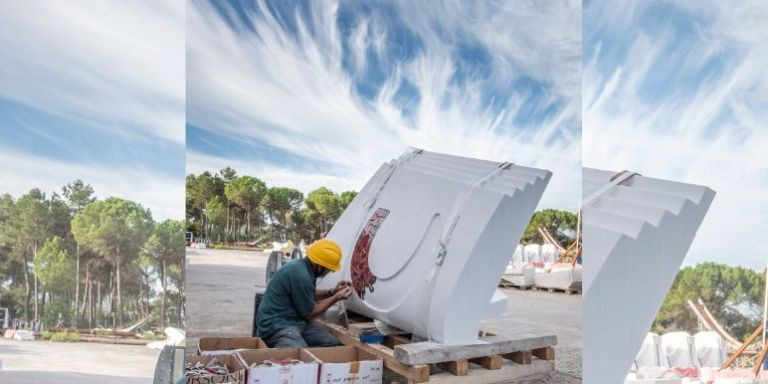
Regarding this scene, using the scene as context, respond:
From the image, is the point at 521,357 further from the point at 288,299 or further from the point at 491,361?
the point at 288,299

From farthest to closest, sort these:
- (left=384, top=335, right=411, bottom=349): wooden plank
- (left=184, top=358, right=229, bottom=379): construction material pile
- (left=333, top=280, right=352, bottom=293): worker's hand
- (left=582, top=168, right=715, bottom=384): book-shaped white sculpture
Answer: (left=333, top=280, right=352, bottom=293): worker's hand
(left=384, top=335, right=411, bottom=349): wooden plank
(left=184, top=358, right=229, bottom=379): construction material pile
(left=582, top=168, right=715, bottom=384): book-shaped white sculpture

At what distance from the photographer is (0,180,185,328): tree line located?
353 cm

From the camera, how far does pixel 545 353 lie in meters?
2.77

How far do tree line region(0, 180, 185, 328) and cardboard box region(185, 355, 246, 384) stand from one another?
45.1 inches

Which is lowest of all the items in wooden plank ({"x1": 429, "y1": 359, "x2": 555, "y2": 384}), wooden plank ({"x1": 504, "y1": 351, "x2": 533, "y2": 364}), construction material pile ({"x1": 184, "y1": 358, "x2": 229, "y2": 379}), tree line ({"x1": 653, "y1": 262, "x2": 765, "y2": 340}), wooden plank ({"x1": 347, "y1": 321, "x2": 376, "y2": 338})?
wooden plank ({"x1": 429, "y1": 359, "x2": 555, "y2": 384})

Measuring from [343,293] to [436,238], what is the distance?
0.55 meters

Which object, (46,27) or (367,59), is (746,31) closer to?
(367,59)

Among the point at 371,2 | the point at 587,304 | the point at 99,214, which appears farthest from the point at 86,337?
the point at 587,304

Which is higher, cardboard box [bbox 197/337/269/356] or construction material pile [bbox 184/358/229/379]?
cardboard box [bbox 197/337/269/356]

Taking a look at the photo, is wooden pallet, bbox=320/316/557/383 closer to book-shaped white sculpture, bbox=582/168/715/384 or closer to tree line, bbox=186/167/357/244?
book-shaped white sculpture, bbox=582/168/715/384

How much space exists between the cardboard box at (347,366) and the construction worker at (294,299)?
27 cm

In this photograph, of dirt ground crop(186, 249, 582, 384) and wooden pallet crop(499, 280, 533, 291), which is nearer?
dirt ground crop(186, 249, 582, 384)

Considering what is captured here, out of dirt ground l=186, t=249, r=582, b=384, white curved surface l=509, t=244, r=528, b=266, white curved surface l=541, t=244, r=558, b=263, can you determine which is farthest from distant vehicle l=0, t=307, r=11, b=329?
white curved surface l=541, t=244, r=558, b=263

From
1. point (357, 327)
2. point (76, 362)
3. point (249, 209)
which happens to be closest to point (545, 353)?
point (357, 327)
